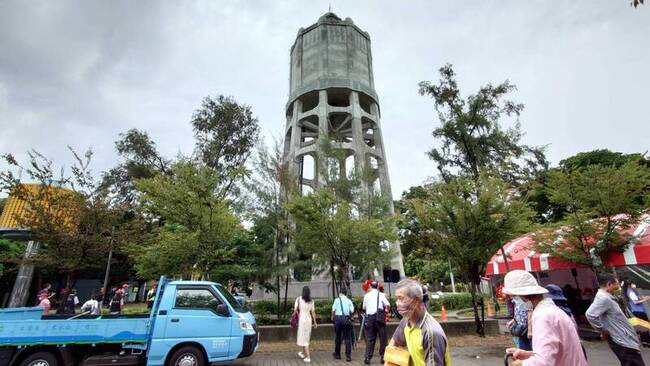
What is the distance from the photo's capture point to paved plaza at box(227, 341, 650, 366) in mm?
8202

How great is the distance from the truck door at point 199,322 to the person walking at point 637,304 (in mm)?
9850

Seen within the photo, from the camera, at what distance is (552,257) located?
36.6 feet

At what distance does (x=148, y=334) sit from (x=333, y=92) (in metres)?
21.7

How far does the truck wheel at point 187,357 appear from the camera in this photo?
695 centimetres

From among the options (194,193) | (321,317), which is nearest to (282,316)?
(321,317)

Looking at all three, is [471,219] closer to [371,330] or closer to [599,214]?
[599,214]

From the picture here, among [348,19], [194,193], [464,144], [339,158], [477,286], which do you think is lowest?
[477,286]

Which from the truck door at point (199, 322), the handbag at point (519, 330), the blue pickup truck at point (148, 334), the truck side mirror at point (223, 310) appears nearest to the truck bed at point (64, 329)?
the blue pickup truck at point (148, 334)

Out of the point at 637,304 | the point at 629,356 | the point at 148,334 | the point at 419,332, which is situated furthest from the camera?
the point at 637,304

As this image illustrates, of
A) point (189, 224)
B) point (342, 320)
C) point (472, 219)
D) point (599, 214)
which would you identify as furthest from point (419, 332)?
point (599, 214)

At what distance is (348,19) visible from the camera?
29.5 meters

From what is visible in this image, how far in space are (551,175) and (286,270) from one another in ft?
33.7

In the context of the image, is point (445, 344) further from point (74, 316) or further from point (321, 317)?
point (321, 317)

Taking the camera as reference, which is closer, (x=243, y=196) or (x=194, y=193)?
(x=194, y=193)
